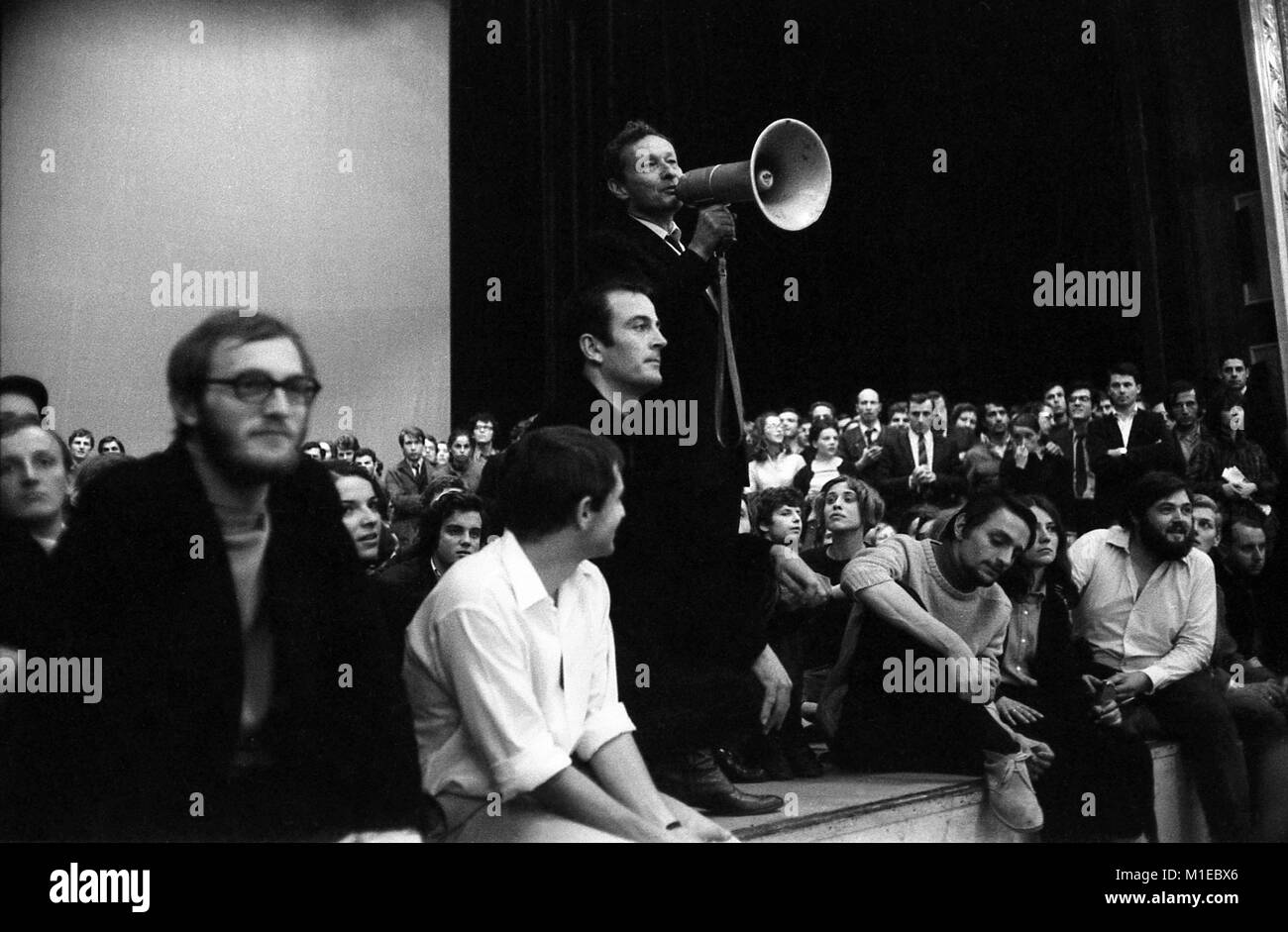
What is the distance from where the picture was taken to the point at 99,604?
4941 millimetres

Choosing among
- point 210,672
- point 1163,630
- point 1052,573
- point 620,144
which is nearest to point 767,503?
point 1052,573

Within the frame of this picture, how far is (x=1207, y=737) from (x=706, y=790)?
1.89 metres

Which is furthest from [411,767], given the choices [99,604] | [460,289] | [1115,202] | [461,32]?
[1115,202]

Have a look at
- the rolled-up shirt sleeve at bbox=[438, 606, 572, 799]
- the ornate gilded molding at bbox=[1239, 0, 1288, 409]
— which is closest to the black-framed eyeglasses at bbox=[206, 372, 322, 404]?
the rolled-up shirt sleeve at bbox=[438, 606, 572, 799]

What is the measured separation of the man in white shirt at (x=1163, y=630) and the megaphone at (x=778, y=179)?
5.41ft

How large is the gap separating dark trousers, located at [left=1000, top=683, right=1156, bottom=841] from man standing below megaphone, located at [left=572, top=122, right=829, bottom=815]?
0.97 m

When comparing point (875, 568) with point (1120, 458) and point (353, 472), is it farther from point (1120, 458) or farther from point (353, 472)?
point (353, 472)

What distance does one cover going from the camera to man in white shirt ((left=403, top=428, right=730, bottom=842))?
456 centimetres

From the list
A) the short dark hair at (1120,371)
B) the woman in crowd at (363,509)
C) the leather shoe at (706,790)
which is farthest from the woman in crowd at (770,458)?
the woman in crowd at (363,509)

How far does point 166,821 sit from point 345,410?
145 centimetres

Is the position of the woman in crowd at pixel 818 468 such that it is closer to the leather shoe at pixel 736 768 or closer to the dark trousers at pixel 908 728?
the dark trousers at pixel 908 728

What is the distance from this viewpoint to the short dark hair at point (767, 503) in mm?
5387

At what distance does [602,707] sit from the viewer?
481cm

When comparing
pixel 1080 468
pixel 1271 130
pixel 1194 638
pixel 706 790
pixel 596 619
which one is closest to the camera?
pixel 596 619
